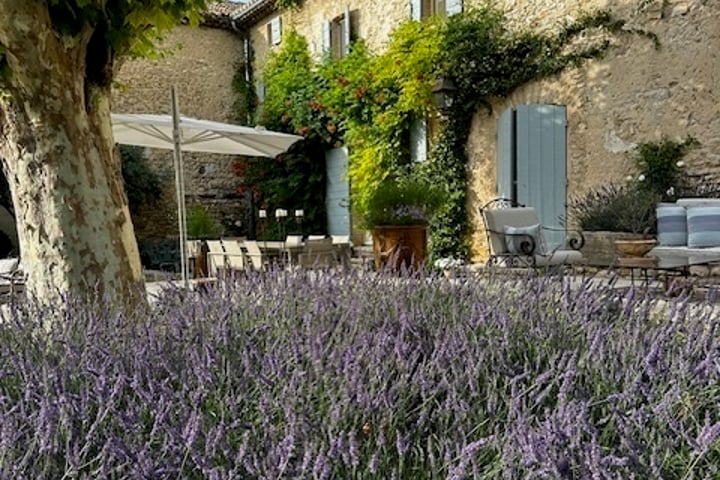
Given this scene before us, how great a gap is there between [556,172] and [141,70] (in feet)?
28.6

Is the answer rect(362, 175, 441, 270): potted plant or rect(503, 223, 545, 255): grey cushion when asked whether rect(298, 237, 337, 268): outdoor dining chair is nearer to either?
rect(362, 175, 441, 270): potted plant

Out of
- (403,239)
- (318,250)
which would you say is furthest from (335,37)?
(403,239)

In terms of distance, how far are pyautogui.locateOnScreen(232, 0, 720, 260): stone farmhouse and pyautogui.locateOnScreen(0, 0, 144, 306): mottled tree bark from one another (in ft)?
19.1

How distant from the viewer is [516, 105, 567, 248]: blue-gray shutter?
25.2 feet

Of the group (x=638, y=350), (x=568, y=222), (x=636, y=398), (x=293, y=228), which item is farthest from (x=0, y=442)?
(x=293, y=228)


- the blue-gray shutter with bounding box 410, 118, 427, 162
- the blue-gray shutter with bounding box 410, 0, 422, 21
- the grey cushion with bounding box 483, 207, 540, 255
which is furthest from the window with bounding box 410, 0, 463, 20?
the grey cushion with bounding box 483, 207, 540, 255

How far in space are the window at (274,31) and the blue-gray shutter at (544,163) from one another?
643 centimetres

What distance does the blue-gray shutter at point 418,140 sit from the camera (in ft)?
31.0

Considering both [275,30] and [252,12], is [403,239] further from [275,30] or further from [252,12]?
[252,12]

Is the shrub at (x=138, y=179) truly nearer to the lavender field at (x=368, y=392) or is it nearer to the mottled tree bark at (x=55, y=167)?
the mottled tree bark at (x=55, y=167)

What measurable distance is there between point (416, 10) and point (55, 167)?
7.73 metres

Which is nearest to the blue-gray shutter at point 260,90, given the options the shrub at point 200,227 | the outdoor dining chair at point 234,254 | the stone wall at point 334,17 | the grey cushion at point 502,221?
the stone wall at point 334,17

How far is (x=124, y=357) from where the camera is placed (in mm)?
1696

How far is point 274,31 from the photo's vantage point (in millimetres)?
12875
